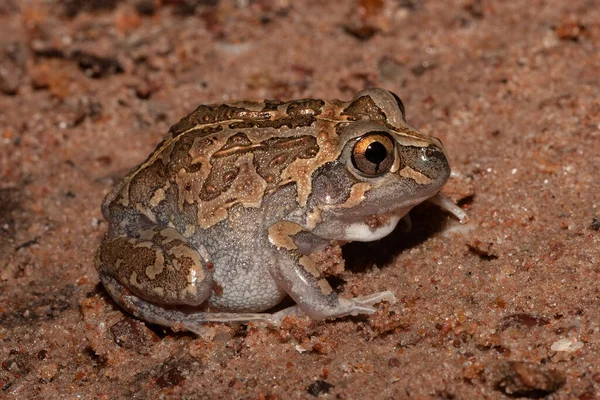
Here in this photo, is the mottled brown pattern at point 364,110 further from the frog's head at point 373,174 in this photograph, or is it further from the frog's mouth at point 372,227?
the frog's mouth at point 372,227

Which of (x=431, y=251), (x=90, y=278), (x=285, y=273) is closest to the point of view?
(x=285, y=273)

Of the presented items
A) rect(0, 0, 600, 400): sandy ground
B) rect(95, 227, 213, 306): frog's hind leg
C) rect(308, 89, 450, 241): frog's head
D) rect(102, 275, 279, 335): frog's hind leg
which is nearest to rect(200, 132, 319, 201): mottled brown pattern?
rect(308, 89, 450, 241): frog's head

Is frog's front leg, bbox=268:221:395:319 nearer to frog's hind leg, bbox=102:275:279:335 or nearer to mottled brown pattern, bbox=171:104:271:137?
Answer: frog's hind leg, bbox=102:275:279:335

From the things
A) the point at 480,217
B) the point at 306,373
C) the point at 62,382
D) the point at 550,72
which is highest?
the point at 550,72

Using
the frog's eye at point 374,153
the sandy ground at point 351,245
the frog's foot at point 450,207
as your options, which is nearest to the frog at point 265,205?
the frog's eye at point 374,153

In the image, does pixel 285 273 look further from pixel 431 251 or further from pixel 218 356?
pixel 431 251

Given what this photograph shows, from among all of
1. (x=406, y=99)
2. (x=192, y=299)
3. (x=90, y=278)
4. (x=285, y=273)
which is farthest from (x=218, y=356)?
(x=406, y=99)
